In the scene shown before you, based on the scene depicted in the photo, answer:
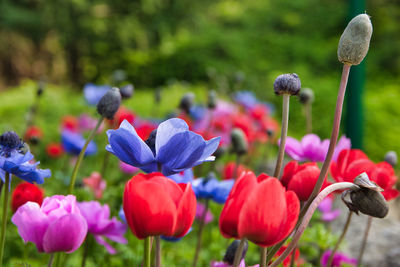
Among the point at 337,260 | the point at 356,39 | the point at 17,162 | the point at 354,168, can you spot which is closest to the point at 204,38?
the point at 337,260

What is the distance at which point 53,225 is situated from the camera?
2.27 feet

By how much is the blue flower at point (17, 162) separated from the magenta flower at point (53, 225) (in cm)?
6

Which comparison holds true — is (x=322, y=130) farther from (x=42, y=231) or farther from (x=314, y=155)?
(x=42, y=231)

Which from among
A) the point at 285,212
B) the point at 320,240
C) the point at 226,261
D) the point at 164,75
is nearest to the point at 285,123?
the point at 285,212

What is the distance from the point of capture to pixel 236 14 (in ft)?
33.4

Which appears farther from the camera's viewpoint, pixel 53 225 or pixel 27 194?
pixel 27 194

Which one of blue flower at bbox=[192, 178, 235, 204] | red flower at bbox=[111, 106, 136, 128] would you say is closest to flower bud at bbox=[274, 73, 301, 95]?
blue flower at bbox=[192, 178, 235, 204]

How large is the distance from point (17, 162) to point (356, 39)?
557mm

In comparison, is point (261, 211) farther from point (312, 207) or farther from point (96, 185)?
point (96, 185)

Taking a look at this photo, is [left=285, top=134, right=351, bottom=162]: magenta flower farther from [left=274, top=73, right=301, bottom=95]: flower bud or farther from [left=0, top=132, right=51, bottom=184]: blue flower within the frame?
[left=0, top=132, right=51, bottom=184]: blue flower

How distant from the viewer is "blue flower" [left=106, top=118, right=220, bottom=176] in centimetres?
65

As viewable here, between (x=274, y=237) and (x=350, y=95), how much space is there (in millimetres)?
2634

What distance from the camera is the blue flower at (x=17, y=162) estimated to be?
2.49 feet

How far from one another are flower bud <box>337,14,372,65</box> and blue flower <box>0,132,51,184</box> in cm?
50
